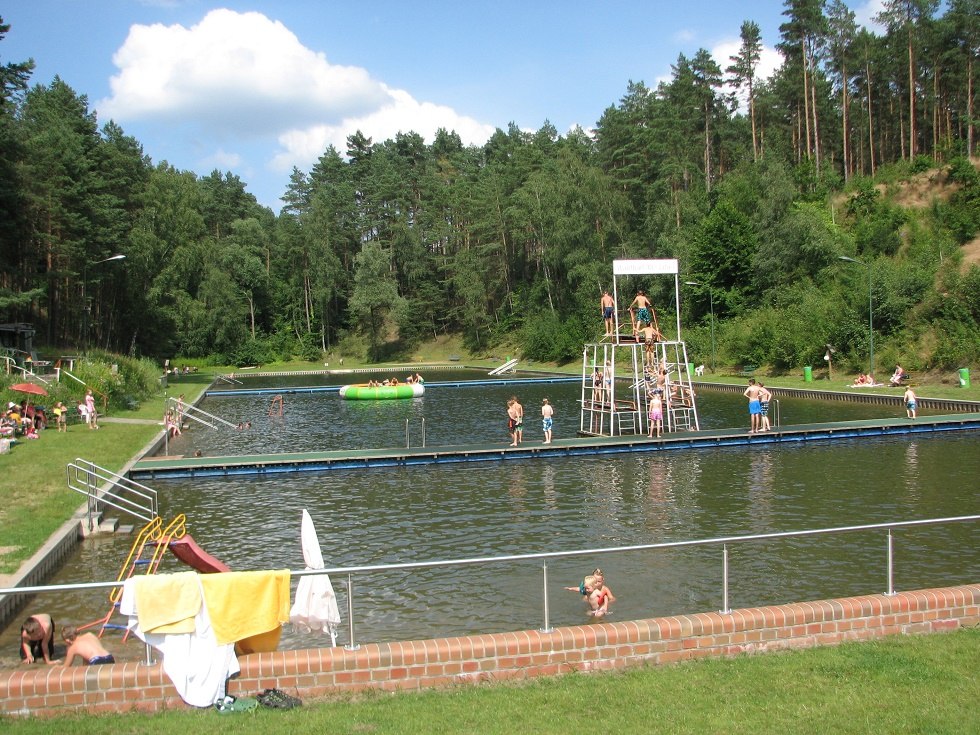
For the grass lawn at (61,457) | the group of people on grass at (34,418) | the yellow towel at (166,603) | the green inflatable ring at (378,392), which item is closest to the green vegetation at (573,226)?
the grass lawn at (61,457)

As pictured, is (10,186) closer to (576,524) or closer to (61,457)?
(61,457)

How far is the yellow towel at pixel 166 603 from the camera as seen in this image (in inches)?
300

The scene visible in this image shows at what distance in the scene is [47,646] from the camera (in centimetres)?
988

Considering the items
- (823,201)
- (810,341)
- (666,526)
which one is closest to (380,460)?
(666,526)

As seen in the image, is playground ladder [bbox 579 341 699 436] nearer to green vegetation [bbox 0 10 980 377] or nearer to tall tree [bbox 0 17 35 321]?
green vegetation [bbox 0 10 980 377]

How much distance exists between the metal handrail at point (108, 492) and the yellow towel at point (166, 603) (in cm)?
1086

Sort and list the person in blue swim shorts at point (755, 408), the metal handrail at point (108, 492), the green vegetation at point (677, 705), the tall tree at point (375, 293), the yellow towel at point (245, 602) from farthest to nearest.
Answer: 1. the tall tree at point (375, 293)
2. the person in blue swim shorts at point (755, 408)
3. the metal handrail at point (108, 492)
4. the yellow towel at point (245, 602)
5. the green vegetation at point (677, 705)

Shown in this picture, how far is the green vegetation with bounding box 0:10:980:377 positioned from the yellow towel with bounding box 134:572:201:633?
1372 inches

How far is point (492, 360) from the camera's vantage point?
9069 cm

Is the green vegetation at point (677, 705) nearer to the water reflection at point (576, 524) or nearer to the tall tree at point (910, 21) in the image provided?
the water reflection at point (576, 524)

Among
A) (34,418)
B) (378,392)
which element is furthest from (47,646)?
(378,392)

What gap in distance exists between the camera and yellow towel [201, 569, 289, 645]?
7750mm

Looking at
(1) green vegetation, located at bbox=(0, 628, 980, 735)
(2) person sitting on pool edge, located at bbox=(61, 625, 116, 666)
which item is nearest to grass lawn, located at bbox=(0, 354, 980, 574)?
(2) person sitting on pool edge, located at bbox=(61, 625, 116, 666)

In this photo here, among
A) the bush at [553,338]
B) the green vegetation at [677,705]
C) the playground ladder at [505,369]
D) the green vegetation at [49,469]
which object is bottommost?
the green vegetation at [677,705]
